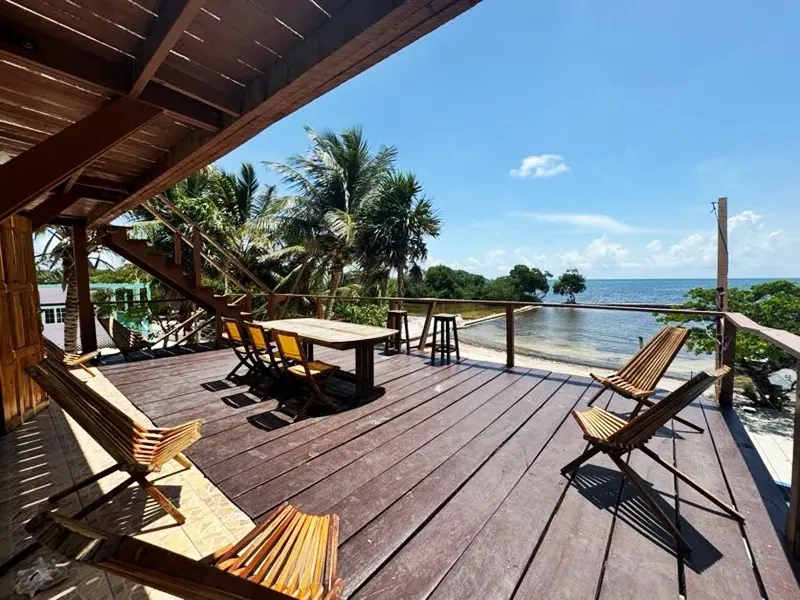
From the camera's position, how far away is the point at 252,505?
2.06 m

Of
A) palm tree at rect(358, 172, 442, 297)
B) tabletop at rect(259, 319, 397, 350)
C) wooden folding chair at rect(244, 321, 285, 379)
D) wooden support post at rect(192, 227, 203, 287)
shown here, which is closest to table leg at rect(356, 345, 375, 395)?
tabletop at rect(259, 319, 397, 350)

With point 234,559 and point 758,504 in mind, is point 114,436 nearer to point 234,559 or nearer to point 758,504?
point 234,559

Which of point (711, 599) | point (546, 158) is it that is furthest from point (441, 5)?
point (546, 158)

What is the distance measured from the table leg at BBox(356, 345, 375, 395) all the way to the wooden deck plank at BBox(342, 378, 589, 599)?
5.75 ft

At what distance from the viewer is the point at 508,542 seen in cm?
179

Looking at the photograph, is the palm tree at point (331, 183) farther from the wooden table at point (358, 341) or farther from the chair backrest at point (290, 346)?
the chair backrest at point (290, 346)

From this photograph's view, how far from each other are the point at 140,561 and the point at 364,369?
338cm

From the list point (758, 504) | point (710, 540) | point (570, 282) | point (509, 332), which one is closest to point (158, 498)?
point (710, 540)

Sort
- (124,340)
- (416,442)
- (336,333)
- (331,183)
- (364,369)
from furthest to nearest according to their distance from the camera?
(331,183)
(124,340)
(336,333)
(364,369)
(416,442)

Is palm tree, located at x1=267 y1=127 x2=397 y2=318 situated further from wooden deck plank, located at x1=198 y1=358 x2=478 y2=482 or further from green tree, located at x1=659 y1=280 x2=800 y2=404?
green tree, located at x1=659 y1=280 x2=800 y2=404

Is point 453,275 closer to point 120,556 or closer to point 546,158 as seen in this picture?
point 546,158

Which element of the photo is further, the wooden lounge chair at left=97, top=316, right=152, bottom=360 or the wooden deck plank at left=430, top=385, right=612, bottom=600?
the wooden lounge chair at left=97, top=316, right=152, bottom=360

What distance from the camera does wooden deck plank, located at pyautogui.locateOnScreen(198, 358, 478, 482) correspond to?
250 centimetres

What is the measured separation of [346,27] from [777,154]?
2440 cm
